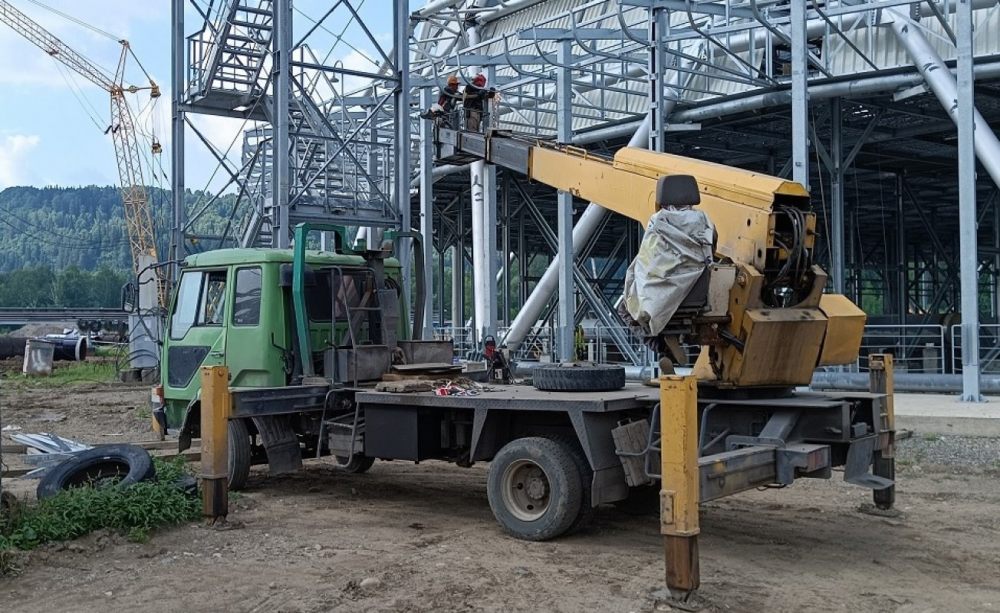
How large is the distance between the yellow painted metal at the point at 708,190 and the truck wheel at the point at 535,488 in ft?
7.09

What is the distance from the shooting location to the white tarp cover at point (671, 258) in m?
7.39

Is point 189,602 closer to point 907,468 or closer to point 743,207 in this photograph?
point 743,207

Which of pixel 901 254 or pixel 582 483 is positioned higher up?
pixel 901 254

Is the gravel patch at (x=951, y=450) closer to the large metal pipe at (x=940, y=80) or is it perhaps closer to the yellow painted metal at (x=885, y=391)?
the yellow painted metal at (x=885, y=391)

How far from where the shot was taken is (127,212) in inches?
2657

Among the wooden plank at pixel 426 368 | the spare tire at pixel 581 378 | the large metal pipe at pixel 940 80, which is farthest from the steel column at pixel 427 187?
the large metal pipe at pixel 940 80

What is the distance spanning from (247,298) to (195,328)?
2.97 feet

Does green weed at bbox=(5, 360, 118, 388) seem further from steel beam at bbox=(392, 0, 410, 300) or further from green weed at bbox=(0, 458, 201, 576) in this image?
green weed at bbox=(0, 458, 201, 576)

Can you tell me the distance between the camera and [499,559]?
7.62 metres

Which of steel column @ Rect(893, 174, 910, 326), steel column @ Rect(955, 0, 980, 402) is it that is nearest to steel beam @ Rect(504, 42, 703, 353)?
steel column @ Rect(955, 0, 980, 402)

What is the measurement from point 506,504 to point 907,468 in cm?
616

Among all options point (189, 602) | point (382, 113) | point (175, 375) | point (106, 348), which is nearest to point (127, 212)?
point (106, 348)

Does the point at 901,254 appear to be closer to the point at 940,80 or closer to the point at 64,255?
the point at 940,80

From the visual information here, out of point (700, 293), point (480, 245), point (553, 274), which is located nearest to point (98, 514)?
point (700, 293)
